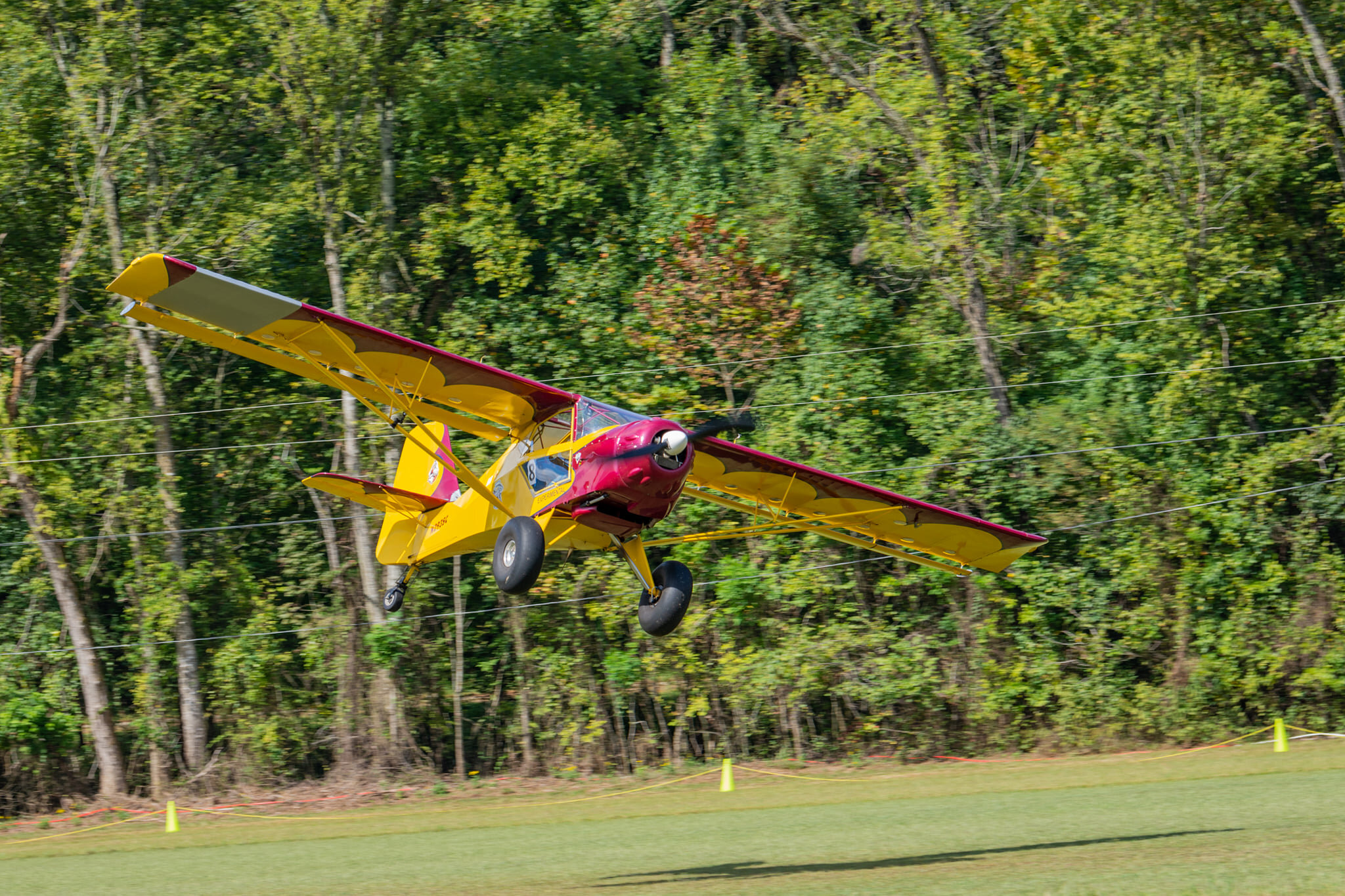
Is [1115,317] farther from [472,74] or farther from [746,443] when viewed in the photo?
[472,74]

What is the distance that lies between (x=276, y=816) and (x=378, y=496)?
10.6m

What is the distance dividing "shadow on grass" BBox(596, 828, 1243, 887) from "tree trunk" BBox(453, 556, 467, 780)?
40.8 ft

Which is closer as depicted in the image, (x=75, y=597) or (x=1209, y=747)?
(x=1209, y=747)

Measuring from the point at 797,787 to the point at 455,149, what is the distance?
1695cm

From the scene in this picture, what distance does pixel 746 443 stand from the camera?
24219 mm

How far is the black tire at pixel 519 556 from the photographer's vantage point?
1028 centimetres

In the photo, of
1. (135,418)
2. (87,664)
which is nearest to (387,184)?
(135,418)

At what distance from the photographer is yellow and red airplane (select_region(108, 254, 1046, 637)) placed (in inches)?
412

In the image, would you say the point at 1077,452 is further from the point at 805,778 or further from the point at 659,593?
the point at 659,593

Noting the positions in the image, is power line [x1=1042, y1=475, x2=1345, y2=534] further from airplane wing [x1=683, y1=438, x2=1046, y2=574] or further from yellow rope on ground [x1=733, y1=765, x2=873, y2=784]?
airplane wing [x1=683, y1=438, x2=1046, y2=574]

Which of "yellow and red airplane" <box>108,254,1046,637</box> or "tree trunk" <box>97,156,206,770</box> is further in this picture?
"tree trunk" <box>97,156,206,770</box>

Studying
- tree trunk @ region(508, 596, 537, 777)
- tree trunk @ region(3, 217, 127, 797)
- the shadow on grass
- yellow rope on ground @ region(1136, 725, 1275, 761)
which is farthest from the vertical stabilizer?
yellow rope on ground @ region(1136, 725, 1275, 761)

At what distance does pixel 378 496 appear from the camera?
43.1ft

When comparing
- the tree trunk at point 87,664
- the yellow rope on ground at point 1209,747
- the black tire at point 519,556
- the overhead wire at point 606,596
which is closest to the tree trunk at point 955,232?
the overhead wire at point 606,596
